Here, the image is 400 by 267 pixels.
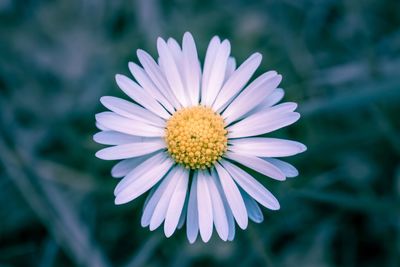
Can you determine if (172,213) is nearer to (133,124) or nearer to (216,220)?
(216,220)

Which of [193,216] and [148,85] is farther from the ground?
[148,85]

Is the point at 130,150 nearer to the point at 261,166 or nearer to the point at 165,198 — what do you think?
the point at 165,198

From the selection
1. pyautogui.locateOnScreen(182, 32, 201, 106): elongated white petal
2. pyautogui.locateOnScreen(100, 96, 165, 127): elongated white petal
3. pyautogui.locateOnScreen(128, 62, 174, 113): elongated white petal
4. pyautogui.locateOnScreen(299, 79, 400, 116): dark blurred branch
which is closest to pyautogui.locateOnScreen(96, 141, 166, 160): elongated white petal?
pyautogui.locateOnScreen(100, 96, 165, 127): elongated white petal

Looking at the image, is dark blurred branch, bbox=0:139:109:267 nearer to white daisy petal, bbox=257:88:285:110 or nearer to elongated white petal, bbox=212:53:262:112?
elongated white petal, bbox=212:53:262:112

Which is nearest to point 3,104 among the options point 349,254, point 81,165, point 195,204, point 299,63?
point 81,165

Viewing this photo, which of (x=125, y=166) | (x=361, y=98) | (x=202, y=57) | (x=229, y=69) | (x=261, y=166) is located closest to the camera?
(x=261, y=166)

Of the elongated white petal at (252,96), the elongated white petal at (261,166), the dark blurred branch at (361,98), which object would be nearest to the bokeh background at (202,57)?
the dark blurred branch at (361,98)

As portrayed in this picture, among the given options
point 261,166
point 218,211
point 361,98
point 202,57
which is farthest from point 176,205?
point 202,57

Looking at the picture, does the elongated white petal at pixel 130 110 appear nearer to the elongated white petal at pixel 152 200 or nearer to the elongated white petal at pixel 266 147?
the elongated white petal at pixel 152 200
